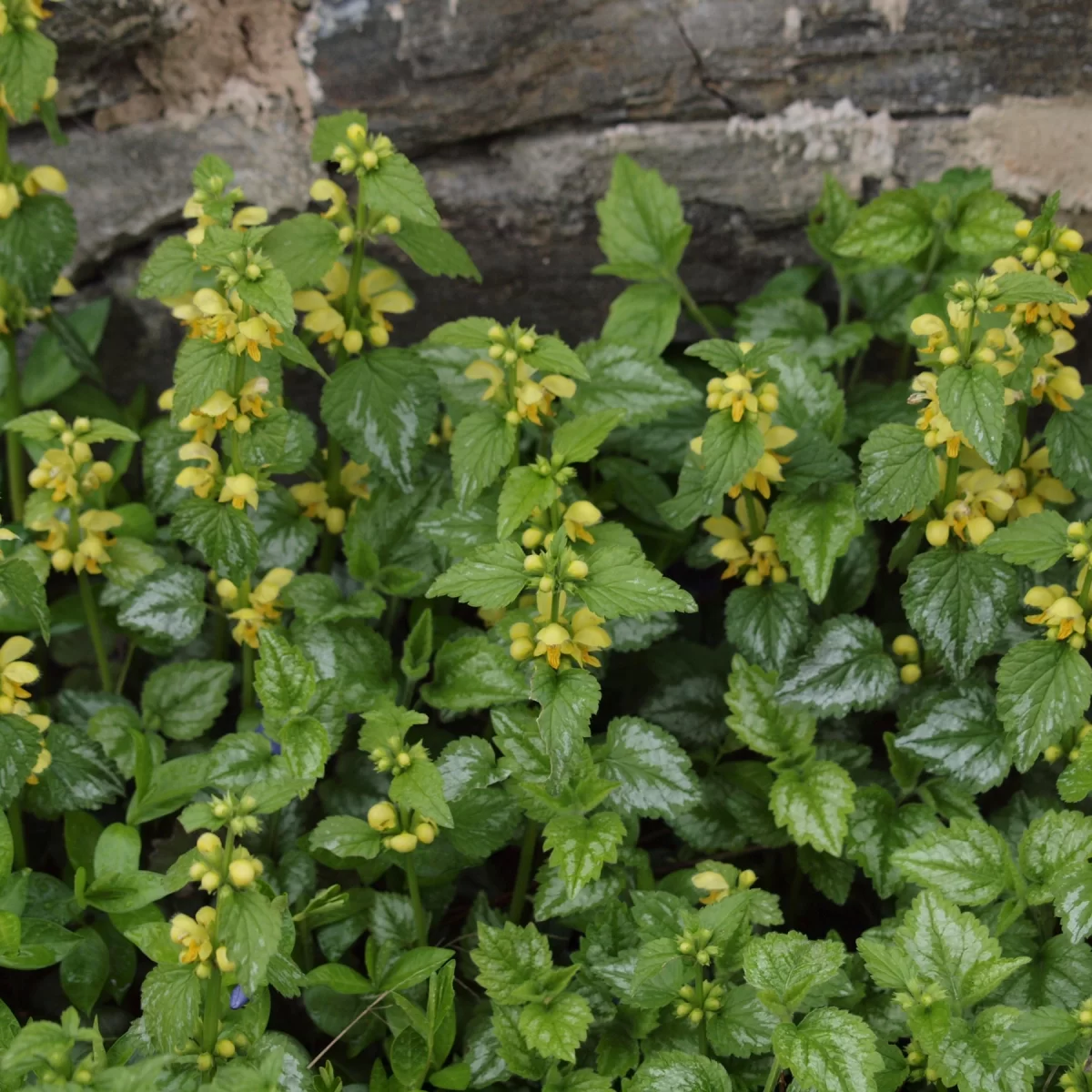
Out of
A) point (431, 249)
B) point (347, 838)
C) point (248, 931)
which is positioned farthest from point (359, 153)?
point (248, 931)

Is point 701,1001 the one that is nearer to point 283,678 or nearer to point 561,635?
→ point 561,635

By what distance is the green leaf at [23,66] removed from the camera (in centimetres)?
187

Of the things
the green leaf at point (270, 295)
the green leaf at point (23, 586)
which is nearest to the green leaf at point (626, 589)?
the green leaf at point (270, 295)

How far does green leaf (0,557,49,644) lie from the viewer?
161 centimetres

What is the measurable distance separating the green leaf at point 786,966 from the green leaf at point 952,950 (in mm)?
125

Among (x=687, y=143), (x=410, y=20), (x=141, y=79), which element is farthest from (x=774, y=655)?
(x=141, y=79)

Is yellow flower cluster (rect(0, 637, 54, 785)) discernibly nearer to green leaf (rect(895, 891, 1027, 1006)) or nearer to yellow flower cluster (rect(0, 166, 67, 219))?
yellow flower cluster (rect(0, 166, 67, 219))

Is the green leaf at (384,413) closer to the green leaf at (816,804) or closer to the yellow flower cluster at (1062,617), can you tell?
the green leaf at (816,804)

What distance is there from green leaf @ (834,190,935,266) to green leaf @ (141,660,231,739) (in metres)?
1.24

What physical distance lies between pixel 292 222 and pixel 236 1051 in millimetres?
1143

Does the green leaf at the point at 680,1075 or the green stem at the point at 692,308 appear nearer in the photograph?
the green leaf at the point at 680,1075

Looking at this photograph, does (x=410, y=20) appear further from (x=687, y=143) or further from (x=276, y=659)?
(x=276, y=659)

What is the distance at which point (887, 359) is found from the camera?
2502mm

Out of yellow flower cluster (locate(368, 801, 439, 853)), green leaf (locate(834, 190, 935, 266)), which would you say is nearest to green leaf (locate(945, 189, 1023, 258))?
green leaf (locate(834, 190, 935, 266))
